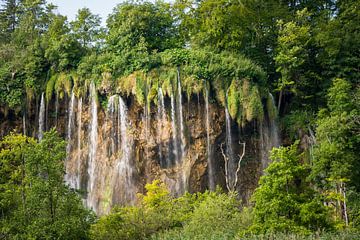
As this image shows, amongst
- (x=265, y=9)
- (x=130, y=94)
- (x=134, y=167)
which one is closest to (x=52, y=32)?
(x=130, y=94)

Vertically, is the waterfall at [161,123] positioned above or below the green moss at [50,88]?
below

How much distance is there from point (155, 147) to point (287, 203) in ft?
39.0

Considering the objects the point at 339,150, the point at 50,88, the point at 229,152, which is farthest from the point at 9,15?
the point at 339,150

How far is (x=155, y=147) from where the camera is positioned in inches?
985

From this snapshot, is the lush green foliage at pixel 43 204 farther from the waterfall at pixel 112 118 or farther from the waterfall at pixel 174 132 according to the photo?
the waterfall at pixel 112 118

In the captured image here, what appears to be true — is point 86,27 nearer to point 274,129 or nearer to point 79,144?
point 79,144

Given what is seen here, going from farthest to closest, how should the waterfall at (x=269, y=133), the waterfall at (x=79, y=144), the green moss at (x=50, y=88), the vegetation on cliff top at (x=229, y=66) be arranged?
the green moss at (x=50, y=88)
the waterfall at (x=269, y=133)
the waterfall at (x=79, y=144)
the vegetation on cliff top at (x=229, y=66)

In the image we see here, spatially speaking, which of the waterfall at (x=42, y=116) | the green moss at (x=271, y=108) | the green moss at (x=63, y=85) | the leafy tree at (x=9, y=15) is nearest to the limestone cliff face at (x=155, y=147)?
Result: the green moss at (x=271, y=108)

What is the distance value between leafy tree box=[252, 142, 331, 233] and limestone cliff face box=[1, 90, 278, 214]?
399 inches

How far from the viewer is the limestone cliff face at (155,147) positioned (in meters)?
24.7

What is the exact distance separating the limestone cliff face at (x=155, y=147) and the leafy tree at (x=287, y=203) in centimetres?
1014

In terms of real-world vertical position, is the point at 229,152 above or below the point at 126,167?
above

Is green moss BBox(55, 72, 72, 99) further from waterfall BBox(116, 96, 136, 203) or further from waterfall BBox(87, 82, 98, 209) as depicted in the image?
waterfall BBox(116, 96, 136, 203)

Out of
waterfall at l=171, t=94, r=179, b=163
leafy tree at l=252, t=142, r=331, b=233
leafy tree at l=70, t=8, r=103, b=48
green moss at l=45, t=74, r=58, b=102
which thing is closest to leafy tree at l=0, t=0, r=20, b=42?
leafy tree at l=70, t=8, r=103, b=48
